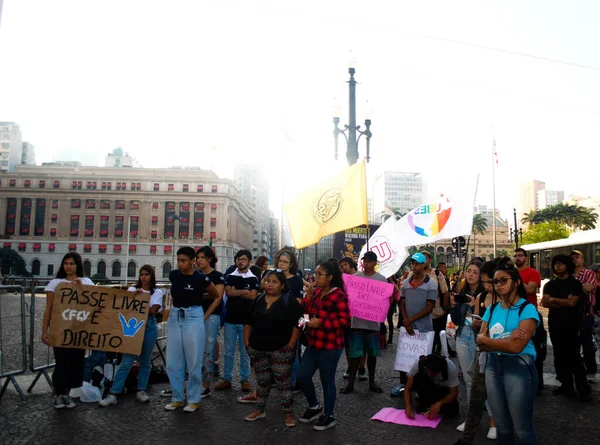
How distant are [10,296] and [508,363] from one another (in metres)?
7.05

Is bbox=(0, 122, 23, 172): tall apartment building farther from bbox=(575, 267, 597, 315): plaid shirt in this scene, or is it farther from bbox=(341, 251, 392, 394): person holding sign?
bbox=(575, 267, 597, 315): plaid shirt

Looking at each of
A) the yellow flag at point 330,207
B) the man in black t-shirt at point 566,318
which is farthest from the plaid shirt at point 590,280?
the yellow flag at point 330,207

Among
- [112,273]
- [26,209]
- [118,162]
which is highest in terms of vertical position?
[118,162]

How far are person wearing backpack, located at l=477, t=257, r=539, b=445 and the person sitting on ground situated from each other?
1.75 meters

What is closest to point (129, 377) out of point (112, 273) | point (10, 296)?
point (10, 296)

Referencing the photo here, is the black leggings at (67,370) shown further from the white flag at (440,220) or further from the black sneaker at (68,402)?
the white flag at (440,220)

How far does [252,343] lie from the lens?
5.26 meters

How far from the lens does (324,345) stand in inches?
209

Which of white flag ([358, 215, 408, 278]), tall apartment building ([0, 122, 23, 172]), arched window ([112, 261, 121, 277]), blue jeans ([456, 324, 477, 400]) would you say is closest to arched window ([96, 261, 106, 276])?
arched window ([112, 261, 121, 277])

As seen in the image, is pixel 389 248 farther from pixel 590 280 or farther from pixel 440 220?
pixel 590 280

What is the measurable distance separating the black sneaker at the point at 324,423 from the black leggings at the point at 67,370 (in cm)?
306

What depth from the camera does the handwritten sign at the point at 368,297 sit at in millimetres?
6785

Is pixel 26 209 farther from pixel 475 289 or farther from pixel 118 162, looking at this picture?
pixel 475 289

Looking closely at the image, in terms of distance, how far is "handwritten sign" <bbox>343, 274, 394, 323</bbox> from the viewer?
6.79 m
